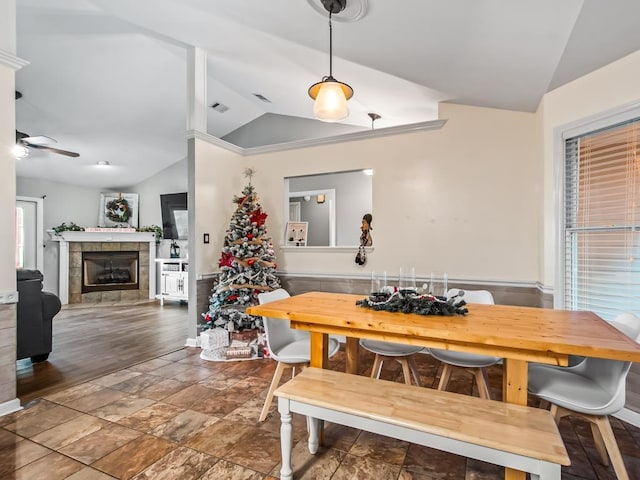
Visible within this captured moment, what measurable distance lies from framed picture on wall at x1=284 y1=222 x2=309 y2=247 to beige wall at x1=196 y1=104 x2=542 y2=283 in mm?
148

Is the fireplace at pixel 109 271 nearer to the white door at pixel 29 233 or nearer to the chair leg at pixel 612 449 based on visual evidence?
the white door at pixel 29 233

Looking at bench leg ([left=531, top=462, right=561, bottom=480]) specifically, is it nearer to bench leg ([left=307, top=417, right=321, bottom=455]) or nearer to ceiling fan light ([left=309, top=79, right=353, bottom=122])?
bench leg ([left=307, top=417, right=321, bottom=455])

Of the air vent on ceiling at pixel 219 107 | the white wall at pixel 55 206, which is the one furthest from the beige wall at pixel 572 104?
the white wall at pixel 55 206

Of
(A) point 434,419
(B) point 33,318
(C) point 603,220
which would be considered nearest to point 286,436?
(A) point 434,419

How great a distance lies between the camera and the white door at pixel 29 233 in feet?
20.1

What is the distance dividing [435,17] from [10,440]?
3.69 meters

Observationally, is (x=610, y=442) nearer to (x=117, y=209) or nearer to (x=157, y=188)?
(x=157, y=188)

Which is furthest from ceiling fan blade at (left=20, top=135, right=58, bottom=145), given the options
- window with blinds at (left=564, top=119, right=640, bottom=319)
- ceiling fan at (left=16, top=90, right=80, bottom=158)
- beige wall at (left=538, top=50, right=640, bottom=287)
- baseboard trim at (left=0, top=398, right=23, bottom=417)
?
window with blinds at (left=564, top=119, right=640, bottom=319)

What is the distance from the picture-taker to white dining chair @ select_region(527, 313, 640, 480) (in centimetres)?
155

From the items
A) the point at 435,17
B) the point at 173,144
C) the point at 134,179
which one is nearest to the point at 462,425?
the point at 435,17

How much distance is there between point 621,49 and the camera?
2121 mm

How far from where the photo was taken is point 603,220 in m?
2.49

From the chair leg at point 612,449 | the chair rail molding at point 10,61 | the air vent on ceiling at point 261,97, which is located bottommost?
the chair leg at point 612,449

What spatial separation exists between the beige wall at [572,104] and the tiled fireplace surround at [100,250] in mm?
6969
